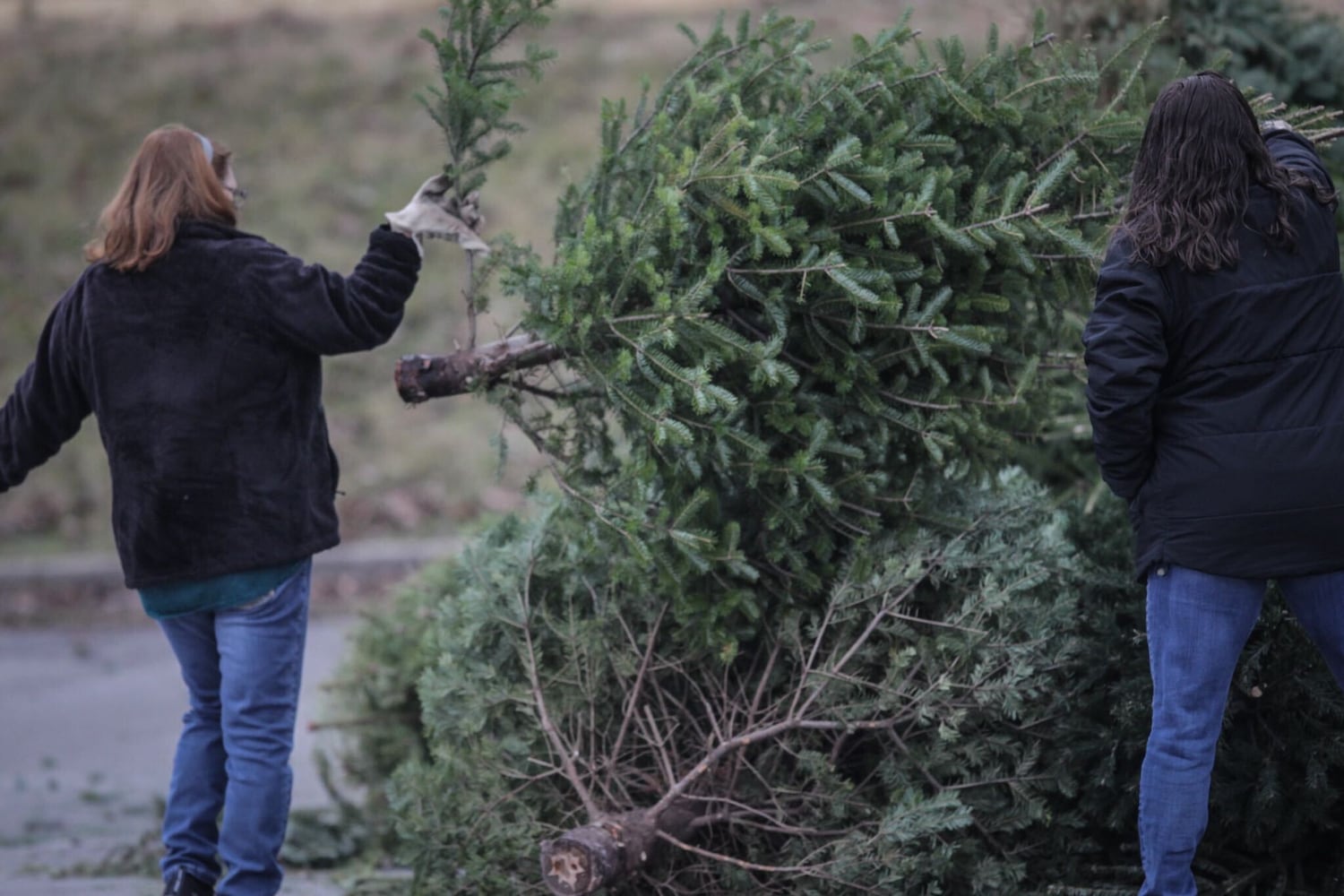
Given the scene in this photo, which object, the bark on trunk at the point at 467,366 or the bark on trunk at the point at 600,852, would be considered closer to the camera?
the bark on trunk at the point at 600,852

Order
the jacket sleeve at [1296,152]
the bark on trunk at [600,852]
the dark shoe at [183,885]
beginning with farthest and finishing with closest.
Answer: the dark shoe at [183,885] → the bark on trunk at [600,852] → the jacket sleeve at [1296,152]

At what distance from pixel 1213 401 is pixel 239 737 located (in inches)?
97.2

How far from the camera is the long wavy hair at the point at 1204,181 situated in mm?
2777

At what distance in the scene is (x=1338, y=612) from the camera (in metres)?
2.81

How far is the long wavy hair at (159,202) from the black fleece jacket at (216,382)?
0.14 feet

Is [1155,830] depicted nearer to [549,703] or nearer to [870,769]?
[870,769]

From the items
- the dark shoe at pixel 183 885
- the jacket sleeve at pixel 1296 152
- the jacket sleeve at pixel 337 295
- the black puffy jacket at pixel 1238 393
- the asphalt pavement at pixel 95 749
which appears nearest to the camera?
the black puffy jacket at pixel 1238 393

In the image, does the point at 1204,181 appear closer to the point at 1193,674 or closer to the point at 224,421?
the point at 1193,674

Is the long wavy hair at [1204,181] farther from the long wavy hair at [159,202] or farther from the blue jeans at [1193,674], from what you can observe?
the long wavy hair at [159,202]

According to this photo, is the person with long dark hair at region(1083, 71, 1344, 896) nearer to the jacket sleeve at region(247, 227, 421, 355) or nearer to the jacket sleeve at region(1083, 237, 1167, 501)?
the jacket sleeve at region(1083, 237, 1167, 501)

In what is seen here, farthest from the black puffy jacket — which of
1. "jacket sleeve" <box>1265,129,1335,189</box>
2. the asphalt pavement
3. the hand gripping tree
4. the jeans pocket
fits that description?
the asphalt pavement

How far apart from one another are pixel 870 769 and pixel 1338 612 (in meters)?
1.23

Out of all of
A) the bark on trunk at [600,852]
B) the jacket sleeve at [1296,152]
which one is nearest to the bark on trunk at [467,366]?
the bark on trunk at [600,852]

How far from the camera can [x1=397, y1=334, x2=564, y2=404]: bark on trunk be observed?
360cm
